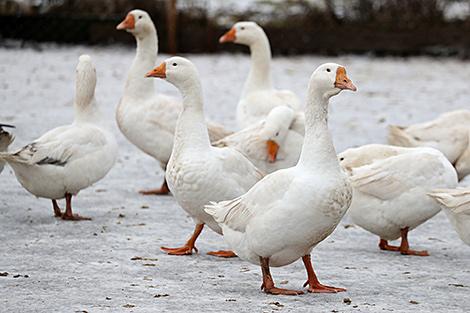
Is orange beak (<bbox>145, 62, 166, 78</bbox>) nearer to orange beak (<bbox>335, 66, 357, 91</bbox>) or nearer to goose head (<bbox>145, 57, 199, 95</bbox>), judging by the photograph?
goose head (<bbox>145, 57, 199, 95</bbox>)

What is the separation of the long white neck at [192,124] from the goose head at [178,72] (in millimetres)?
21

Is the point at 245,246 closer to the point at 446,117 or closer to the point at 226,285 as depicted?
the point at 226,285

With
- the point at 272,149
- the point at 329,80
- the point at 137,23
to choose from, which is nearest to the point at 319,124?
the point at 329,80

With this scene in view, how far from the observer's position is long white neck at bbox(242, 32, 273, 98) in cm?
970

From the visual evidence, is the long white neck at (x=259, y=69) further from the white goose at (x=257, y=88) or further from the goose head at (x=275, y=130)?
the goose head at (x=275, y=130)

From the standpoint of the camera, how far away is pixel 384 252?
673 cm

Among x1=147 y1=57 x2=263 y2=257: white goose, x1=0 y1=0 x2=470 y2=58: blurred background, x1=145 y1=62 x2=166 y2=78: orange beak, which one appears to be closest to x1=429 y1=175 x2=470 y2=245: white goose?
x1=147 y1=57 x2=263 y2=257: white goose

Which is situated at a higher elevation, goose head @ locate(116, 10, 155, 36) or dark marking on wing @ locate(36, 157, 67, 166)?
goose head @ locate(116, 10, 155, 36)

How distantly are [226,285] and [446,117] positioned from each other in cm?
391

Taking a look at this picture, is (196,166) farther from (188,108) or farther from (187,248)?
(187,248)

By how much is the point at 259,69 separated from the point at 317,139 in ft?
14.7

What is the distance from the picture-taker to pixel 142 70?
883 cm

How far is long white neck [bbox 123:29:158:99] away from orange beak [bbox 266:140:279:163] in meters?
1.67

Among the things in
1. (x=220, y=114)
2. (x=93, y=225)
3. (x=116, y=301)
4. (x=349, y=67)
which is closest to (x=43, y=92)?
(x=220, y=114)
